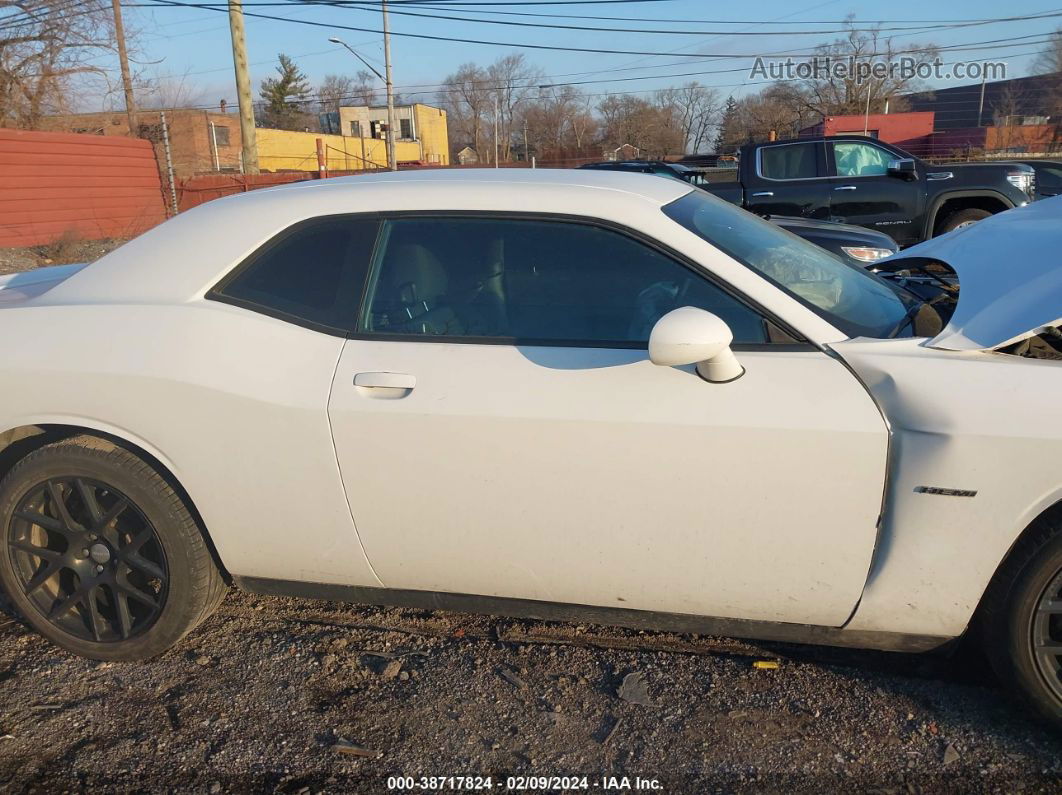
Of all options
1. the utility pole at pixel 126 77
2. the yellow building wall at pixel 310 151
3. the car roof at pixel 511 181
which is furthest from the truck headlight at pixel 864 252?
the yellow building wall at pixel 310 151

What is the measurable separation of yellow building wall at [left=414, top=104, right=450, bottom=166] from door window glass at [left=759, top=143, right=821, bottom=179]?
47.1 m

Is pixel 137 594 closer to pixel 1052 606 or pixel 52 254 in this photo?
pixel 1052 606

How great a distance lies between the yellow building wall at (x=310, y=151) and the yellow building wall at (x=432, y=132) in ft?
12.0

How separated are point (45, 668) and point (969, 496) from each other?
2.98 m

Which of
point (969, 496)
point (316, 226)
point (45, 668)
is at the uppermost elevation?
point (316, 226)

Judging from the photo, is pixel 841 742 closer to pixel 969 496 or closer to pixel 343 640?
pixel 969 496

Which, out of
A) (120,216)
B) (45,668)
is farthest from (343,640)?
(120,216)

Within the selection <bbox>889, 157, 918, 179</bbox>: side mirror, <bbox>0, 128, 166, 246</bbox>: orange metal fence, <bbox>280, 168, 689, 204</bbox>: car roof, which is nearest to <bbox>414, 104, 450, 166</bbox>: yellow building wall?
<bbox>0, 128, 166, 246</bbox>: orange metal fence

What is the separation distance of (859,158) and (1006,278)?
884cm

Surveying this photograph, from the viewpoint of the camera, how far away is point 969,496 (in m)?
2.17

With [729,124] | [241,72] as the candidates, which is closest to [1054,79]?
[729,124]

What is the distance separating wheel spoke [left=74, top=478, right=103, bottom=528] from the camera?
2.73 meters

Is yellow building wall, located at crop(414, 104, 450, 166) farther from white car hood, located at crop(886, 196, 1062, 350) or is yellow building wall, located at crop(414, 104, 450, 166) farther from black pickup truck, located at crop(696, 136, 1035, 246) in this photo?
white car hood, located at crop(886, 196, 1062, 350)

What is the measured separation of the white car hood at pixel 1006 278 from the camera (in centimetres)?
223
